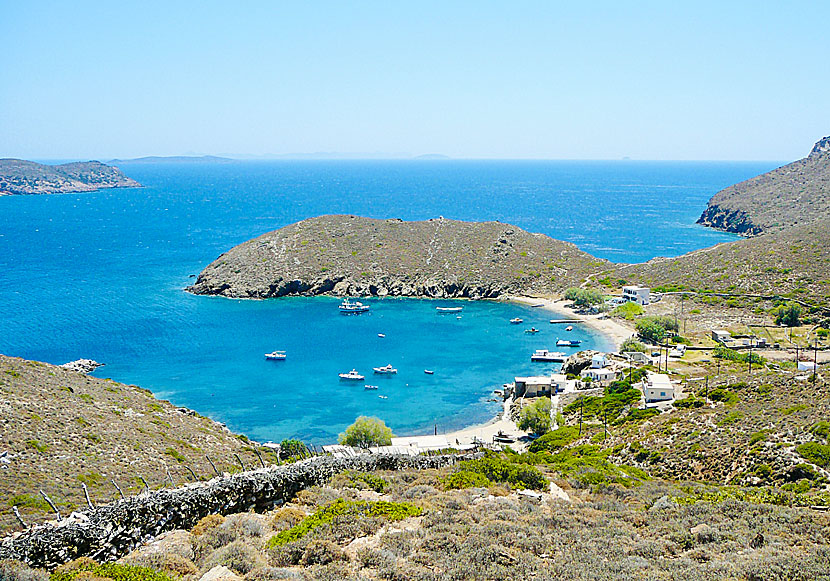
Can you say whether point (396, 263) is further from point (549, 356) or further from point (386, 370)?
point (549, 356)

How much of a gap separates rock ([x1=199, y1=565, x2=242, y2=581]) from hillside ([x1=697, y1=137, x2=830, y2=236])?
14915cm

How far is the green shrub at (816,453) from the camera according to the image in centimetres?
2503

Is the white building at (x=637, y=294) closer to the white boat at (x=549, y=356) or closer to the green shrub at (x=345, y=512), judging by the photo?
the white boat at (x=549, y=356)

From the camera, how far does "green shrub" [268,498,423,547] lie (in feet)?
54.8

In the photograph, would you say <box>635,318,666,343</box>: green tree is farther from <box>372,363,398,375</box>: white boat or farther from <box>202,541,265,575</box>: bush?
<box>202,541,265,575</box>: bush

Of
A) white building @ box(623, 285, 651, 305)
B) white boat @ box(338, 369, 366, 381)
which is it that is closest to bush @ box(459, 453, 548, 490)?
white boat @ box(338, 369, 366, 381)

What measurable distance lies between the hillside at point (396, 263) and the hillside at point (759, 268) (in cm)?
1097

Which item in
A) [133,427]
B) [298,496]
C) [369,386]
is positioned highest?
[298,496]

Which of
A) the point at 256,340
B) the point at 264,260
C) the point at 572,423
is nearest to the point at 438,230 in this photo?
the point at 264,260

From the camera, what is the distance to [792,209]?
6073 inches

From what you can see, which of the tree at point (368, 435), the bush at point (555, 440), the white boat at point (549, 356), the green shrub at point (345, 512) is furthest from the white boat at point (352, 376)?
the green shrub at point (345, 512)

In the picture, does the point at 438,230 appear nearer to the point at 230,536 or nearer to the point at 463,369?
the point at 463,369

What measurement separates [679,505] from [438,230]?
96038 mm

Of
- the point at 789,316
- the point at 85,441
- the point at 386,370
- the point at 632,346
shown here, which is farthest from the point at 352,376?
the point at 789,316
